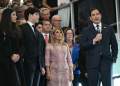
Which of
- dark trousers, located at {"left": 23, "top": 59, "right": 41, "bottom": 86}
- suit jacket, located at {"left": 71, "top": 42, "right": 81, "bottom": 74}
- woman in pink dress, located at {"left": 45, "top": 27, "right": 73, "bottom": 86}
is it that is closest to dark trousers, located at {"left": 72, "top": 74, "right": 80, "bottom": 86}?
suit jacket, located at {"left": 71, "top": 42, "right": 81, "bottom": 74}

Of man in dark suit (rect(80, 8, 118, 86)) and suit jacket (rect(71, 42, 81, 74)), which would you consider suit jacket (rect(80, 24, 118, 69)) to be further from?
suit jacket (rect(71, 42, 81, 74))

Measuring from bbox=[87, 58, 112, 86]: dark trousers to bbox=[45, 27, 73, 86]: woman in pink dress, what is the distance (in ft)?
1.87

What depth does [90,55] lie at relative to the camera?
349 centimetres

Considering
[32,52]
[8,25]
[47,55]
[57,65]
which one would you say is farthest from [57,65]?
[8,25]

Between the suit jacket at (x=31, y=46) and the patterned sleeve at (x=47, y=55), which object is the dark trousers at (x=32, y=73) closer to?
the suit jacket at (x=31, y=46)

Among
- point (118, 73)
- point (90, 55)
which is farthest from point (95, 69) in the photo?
point (118, 73)

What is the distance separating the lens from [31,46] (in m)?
3.45

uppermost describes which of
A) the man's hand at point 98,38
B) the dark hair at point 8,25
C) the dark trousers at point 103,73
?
the dark hair at point 8,25

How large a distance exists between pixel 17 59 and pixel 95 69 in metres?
1.17

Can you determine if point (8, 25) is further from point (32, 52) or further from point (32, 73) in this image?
point (32, 73)

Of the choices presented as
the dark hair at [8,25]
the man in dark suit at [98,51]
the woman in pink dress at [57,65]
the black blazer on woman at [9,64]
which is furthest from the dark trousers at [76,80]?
the dark hair at [8,25]

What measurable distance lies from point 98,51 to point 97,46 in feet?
0.27

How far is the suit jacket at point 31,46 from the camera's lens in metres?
3.38

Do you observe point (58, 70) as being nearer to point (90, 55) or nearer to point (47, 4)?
point (90, 55)
